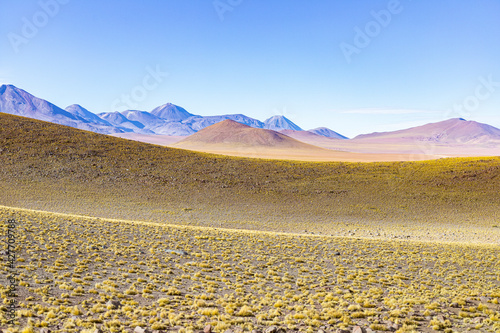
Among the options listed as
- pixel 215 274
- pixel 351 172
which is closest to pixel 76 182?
pixel 215 274

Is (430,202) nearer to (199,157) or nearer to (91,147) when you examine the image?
(199,157)

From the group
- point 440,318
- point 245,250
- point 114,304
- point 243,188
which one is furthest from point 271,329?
point 243,188

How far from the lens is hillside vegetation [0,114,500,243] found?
27.5 metres

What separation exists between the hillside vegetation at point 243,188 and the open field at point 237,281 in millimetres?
8763

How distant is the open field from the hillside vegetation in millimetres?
8763

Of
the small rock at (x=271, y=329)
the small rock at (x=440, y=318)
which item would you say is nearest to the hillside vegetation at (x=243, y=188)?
the small rock at (x=440, y=318)

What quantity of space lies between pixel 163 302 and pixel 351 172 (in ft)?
132

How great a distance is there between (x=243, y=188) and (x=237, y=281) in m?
26.8

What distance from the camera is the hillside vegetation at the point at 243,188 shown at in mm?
27469

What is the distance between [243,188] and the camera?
124 feet

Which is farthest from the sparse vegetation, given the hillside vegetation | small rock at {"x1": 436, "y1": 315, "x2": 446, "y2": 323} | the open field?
the hillside vegetation

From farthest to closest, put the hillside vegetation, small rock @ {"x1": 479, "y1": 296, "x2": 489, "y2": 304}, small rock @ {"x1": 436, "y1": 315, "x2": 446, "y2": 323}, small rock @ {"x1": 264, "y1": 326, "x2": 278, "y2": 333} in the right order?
the hillside vegetation → small rock @ {"x1": 479, "y1": 296, "x2": 489, "y2": 304} → small rock @ {"x1": 436, "y1": 315, "x2": 446, "y2": 323} → small rock @ {"x1": 264, "y1": 326, "x2": 278, "y2": 333}

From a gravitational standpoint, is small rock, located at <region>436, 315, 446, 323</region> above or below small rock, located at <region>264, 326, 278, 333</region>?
below

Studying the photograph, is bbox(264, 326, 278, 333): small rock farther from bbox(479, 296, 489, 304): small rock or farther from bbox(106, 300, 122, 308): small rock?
bbox(479, 296, 489, 304): small rock
